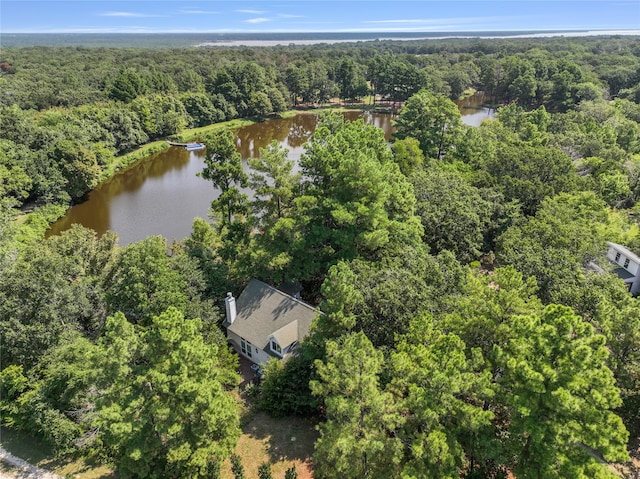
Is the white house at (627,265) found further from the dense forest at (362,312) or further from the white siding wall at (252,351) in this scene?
the white siding wall at (252,351)

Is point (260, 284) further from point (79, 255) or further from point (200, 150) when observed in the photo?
point (200, 150)

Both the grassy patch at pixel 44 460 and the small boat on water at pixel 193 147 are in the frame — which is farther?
the small boat on water at pixel 193 147

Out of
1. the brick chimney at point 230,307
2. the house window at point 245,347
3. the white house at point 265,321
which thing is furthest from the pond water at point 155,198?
the house window at point 245,347

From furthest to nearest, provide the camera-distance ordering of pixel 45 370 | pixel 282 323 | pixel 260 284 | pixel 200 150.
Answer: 1. pixel 200 150
2. pixel 260 284
3. pixel 282 323
4. pixel 45 370

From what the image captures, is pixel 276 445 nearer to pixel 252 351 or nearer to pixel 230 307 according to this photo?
pixel 252 351

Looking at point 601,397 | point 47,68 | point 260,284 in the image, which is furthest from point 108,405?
point 47,68

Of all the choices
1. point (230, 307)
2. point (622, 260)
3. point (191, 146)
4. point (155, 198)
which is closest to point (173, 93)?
point (191, 146)
